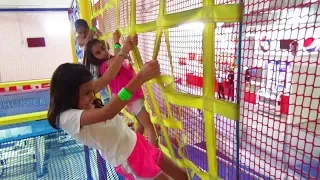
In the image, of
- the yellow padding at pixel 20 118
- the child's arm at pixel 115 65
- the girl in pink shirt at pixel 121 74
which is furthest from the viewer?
the yellow padding at pixel 20 118

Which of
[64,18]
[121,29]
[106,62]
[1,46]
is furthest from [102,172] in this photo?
[1,46]

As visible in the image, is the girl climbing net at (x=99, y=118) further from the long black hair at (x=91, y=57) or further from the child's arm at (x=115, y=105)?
the long black hair at (x=91, y=57)

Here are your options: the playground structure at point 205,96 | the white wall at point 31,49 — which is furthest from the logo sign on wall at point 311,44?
the white wall at point 31,49

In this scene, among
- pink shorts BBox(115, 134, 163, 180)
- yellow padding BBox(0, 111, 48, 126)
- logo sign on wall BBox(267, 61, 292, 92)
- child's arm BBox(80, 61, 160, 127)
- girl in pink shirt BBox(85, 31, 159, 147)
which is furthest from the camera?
logo sign on wall BBox(267, 61, 292, 92)

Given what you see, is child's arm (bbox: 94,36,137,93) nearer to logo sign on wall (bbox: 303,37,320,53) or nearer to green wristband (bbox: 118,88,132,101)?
green wristband (bbox: 118,88,132,101)

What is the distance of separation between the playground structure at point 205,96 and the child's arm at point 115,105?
0.40 ft

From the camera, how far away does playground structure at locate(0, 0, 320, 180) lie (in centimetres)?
84

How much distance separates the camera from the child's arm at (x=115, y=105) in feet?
2.75

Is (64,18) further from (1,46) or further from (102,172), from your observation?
(102,172)

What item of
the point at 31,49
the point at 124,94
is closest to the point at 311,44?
the point at 124,94

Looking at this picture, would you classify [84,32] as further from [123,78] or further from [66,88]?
[66,88]

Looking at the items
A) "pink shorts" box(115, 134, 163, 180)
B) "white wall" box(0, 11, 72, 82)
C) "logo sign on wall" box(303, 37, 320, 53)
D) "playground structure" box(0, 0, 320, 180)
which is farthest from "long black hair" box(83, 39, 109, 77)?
"white wall" box(0, 11, 72, 82)

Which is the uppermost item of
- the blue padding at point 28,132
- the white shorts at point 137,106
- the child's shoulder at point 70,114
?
the child's shoulder at point 70,114

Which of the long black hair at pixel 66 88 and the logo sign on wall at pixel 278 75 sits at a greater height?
the long black hair at pixel 66 88
